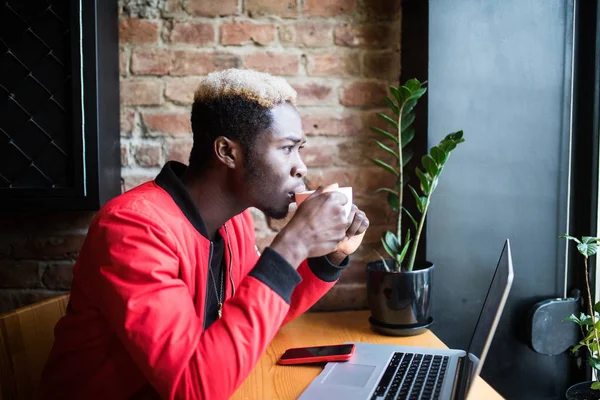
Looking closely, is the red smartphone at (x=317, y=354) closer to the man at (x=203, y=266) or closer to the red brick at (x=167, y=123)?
the man at (x=203, y=266)

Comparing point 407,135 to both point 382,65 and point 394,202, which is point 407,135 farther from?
point 382,65

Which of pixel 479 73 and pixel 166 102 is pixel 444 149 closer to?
pixel 479 73

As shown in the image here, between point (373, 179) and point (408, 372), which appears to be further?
point (373, 179)

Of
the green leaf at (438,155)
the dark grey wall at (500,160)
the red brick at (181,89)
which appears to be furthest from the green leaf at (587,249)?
the red brick at (181,89)

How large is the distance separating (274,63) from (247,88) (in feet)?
1.76

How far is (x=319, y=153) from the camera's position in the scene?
1674mm

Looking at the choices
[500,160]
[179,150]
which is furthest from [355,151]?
[179,150]

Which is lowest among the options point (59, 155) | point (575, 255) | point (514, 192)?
point (575, 255)

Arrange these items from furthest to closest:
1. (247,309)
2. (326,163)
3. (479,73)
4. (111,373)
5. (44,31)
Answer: (326,163), (479,73), (44,31), (111,373), (247,309)

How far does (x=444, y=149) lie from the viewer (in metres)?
1.33

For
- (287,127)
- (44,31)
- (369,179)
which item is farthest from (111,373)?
(369,179)

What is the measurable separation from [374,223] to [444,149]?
17.7 inches

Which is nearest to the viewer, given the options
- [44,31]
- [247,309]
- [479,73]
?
[247,309]

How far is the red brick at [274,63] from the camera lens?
1.62m
